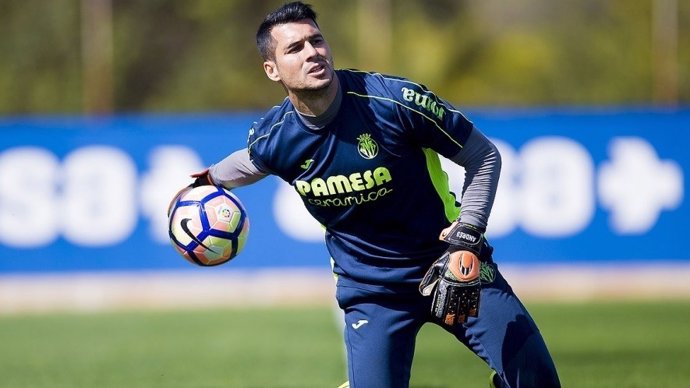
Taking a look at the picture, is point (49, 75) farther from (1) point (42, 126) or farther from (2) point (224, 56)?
(1) point (42, 126)

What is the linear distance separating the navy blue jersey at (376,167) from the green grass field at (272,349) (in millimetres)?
3123

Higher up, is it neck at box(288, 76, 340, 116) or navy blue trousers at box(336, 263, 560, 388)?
neck at box(288, 76, 340, 116)

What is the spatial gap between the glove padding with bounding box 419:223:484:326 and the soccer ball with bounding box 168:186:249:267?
136 centimetres

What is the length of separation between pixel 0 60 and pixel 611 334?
61.6ft

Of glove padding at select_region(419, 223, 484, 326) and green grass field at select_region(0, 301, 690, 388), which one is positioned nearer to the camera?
glove padding at select_region(419, 223, 484, 326)

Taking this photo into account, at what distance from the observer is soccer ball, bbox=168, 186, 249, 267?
6586 millimetres

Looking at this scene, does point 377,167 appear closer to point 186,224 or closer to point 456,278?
point 456,278

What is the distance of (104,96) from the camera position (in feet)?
70.0

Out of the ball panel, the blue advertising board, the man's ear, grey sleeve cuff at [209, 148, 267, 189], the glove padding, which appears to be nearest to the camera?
the glove padding

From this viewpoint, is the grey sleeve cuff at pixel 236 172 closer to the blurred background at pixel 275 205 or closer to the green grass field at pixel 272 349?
the green grass field at pixel 272 349

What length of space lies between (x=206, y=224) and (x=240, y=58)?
20.6 metres

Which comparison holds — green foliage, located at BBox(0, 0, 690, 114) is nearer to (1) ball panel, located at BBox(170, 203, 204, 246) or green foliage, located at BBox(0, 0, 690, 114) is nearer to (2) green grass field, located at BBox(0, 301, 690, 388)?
(2) green grass field, located at BBox(0, 301, 690, 388)

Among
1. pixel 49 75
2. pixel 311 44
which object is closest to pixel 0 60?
pixel 49 75

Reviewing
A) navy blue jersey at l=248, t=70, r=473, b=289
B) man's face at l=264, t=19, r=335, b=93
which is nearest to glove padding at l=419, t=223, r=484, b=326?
navy blue jersey at l=248, t=70, r=473, b=289
